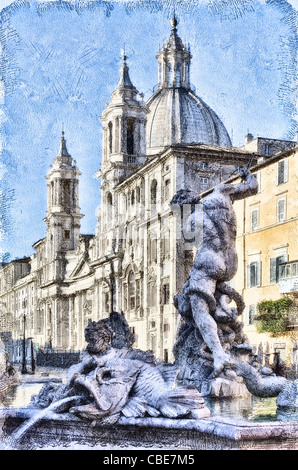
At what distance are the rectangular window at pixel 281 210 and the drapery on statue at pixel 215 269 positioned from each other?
1327 cm

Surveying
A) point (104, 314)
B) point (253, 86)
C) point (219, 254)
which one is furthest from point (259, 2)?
point (104, 314)

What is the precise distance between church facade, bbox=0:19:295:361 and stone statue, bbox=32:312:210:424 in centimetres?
466

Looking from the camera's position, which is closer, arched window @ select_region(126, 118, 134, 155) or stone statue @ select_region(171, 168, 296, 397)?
stone statue @ select_region(171, 168, 296, 397)

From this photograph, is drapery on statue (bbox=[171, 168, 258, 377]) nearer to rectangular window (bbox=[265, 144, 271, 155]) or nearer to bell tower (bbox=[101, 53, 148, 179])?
bell tower (bbox=[101, 53, 148, 179])

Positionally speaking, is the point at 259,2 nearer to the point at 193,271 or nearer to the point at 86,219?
the point at 193,271

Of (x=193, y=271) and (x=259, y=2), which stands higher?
(x=259, y=2)

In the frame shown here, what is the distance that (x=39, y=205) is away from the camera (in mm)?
12016

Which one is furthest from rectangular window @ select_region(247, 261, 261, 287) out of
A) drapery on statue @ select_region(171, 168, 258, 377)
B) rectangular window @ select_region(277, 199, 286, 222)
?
drapery on statue @ select_region(171, 168, 258, 377)

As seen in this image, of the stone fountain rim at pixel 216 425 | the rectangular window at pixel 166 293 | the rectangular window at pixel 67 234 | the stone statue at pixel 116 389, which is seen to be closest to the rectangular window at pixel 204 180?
the rectangular window at pixel 166 293

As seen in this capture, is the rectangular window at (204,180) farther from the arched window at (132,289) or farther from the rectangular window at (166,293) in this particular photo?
the arched window at (132,289)

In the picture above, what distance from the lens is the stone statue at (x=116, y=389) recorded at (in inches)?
215

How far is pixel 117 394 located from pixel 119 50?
5926 millimetres

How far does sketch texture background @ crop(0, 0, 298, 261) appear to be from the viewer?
30.9 feet
